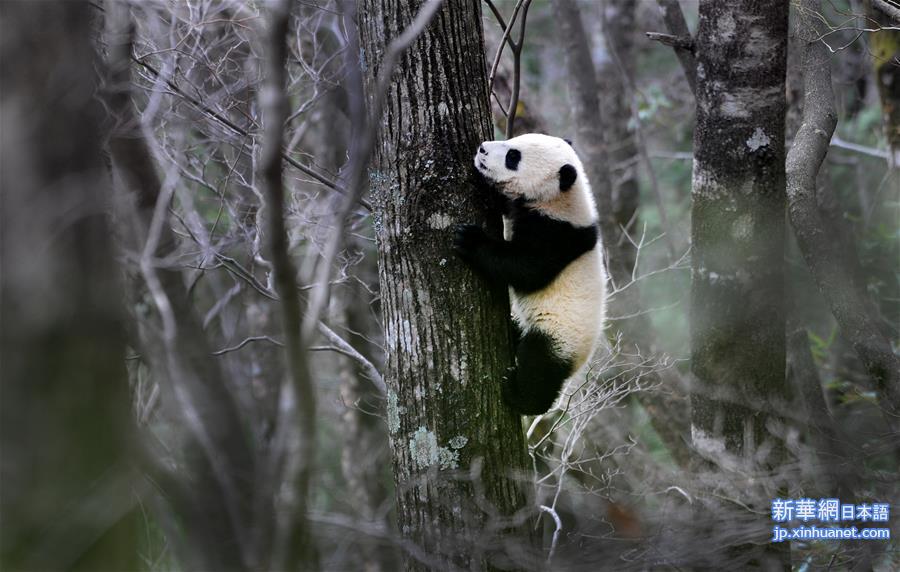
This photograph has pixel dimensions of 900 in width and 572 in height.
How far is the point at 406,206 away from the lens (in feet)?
11.1

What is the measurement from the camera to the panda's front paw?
11.1 ft

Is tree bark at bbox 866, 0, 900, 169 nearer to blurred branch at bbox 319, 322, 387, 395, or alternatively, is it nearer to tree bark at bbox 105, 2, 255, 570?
blurred branch at bbox 319, 322, 387, 395

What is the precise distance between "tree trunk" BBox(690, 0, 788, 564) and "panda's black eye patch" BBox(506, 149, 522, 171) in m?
1.65

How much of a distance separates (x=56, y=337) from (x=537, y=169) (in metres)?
2.82

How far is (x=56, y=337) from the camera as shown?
2.02 meters

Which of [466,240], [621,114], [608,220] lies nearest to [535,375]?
[466,240]

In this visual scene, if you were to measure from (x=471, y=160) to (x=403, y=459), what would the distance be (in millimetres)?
1369

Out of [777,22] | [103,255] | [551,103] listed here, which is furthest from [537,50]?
[103,255]

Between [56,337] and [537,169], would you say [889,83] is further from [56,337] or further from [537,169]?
[56,337]

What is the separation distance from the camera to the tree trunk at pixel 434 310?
10.9ft

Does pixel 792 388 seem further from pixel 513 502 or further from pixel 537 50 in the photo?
pixel 537 50

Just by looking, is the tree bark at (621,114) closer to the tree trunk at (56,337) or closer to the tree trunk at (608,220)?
the tree trunk at (608,220)

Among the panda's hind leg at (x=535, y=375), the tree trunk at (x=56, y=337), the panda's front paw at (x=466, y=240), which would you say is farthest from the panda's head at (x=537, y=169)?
the tree trunk at (x=56, y=337)

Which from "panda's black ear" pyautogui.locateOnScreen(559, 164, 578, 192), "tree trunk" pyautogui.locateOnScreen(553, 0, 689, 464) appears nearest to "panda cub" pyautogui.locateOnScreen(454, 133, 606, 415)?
"panda's black ear" pyautogui.locateOnScreen(559, 164, 578, 192)
